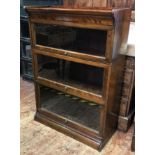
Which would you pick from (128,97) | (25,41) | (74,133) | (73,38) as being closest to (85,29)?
(73,38)

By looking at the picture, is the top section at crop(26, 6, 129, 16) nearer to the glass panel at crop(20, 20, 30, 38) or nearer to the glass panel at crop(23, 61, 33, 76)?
the glass panel at crop(20, 20, 30, 38)

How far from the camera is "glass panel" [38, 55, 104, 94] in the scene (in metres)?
1.38

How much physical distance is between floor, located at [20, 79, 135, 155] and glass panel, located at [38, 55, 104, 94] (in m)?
0.48

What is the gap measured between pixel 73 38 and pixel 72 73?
31 centimetres

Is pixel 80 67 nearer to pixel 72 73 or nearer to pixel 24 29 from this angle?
pixel 72 73

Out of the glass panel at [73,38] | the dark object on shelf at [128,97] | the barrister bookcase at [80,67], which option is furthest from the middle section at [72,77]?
the dark object on shelf at [128,97]

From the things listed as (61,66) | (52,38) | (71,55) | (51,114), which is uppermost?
(52,38)

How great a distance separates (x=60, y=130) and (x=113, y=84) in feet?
2.19

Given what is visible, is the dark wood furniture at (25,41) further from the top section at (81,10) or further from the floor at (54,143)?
the floor at (54,143)

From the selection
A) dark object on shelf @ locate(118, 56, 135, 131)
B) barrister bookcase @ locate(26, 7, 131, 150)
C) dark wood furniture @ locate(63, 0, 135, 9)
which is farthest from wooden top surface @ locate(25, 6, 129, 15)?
dark object on shelf @ locate(118, 56, 135, 131)

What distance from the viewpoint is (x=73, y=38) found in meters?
1.36
